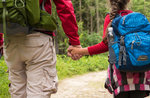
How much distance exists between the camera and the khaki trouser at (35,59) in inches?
90.9

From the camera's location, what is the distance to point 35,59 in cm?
232

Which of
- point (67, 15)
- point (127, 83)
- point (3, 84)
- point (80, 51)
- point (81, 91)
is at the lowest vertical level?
point (81, 91)

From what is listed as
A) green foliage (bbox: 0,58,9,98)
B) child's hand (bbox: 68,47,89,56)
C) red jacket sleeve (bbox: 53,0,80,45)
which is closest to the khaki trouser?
red jacket sleeve (bbox: 53,0,80,45)

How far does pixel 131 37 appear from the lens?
77.9 inches

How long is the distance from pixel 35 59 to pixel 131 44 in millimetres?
1078

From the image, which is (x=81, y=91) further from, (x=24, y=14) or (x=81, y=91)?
(x=24, y=14)

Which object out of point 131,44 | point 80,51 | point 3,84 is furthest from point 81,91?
point 131,44

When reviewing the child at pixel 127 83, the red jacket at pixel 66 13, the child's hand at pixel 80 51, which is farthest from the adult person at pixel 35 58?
the child at pixel 127 83

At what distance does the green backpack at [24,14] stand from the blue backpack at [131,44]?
78 centimetres

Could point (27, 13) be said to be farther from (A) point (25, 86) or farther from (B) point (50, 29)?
(A) point (25, 86)

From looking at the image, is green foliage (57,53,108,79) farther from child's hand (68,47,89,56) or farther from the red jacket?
the red jacket

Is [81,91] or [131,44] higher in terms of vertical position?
[131,44]

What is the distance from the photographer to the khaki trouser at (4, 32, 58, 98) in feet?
7.57

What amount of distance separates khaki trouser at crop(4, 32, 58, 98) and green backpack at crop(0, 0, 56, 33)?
155mm
